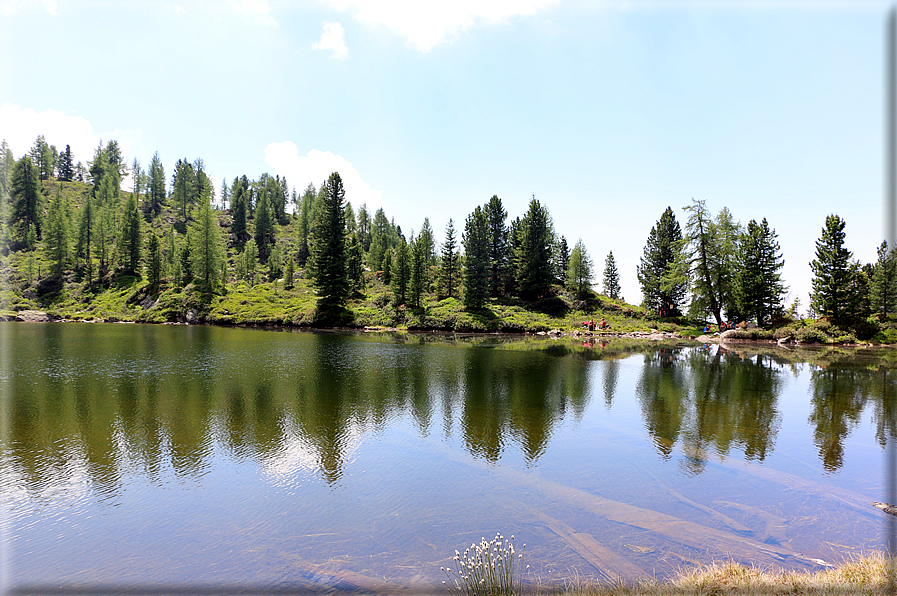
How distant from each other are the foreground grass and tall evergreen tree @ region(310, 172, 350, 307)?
253 feet

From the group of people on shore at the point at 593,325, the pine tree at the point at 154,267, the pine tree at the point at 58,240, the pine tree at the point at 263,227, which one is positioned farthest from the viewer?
the pine tree at the point at 263,227

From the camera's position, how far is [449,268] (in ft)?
311

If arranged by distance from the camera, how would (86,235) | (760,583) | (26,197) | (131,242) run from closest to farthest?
(760,583)
(131,242)
(86,235)
(26,197)

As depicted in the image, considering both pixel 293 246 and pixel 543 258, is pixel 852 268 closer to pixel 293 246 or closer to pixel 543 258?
pixel 543 258

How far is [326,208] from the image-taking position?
85312mm

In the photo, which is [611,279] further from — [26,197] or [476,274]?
[26,197]

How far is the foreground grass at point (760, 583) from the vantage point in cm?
655

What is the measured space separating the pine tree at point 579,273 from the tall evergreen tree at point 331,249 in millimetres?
52045

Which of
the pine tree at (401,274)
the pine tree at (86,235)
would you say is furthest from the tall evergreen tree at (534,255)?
the pine tree at (86,235)

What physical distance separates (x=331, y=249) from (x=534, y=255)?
4539cm

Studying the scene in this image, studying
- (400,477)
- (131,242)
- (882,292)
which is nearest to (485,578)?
(400,477)

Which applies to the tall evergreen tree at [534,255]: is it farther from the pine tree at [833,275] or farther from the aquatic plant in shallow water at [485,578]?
the aquatic plant in shallow water at [485,578]

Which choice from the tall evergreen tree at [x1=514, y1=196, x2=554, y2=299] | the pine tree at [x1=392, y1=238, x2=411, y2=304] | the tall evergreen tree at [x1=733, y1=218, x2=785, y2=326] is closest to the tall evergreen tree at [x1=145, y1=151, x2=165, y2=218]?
the pine tree at [x1=392, y1=238, x2=411, y2=304]

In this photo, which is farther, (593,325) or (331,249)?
(331,249)
